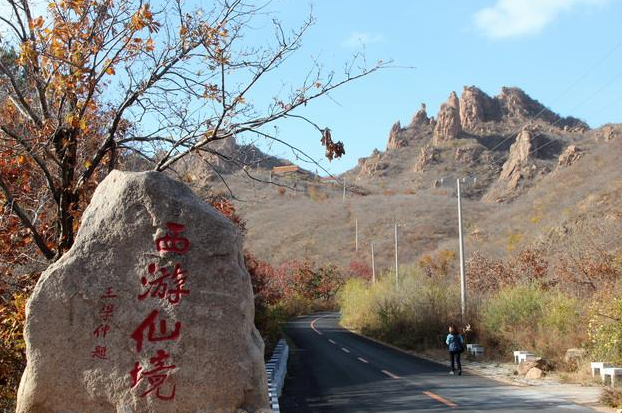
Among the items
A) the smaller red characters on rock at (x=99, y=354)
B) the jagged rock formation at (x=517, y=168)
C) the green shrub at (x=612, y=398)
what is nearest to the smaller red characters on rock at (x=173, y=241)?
the smaller red characters on rock at (x=99, y=354)

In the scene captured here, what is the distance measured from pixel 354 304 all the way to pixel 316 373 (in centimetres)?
2395

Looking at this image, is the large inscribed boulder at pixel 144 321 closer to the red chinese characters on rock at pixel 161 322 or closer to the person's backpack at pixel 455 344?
the red chinese characters on rock at pixel 161 322

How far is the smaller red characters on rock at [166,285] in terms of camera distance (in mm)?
6596

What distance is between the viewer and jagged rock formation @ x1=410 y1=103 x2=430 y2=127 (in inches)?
5635

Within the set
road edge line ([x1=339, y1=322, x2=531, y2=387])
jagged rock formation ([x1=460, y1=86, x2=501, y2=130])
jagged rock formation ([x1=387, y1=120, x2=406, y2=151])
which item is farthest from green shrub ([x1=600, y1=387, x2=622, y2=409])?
jagged rock formation ([x1=387, y1=120, x2=406, y2=151])

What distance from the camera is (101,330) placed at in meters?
6.56

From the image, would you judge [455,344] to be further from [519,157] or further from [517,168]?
[519,157]

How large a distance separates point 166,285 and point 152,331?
457mm

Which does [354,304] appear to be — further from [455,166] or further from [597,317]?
[455,166]

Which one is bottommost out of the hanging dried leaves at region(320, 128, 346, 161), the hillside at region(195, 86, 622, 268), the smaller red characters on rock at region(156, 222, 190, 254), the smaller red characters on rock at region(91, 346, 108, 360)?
the smaller red characters on rock at region(91, 346, 108, 360)

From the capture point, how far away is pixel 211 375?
21.3 ft

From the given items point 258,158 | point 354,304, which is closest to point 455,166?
point 354,304

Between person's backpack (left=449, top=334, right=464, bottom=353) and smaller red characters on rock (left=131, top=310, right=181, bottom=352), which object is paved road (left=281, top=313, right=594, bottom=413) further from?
smaller red characters on rock (left=131, top=310, right=181, bottom=352)

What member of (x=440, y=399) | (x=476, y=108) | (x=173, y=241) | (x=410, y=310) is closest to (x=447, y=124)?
(x=476, y=108)
